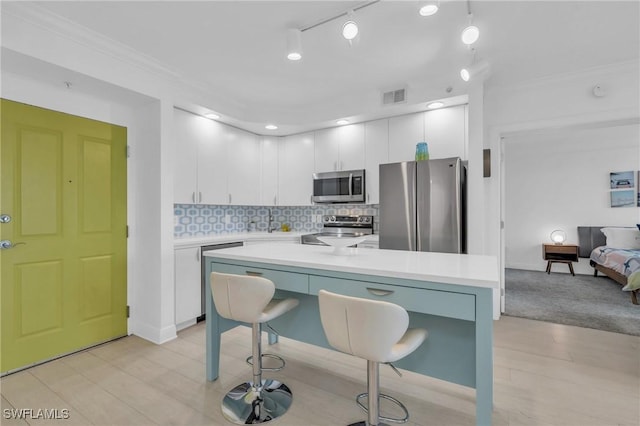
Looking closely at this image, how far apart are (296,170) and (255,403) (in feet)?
9.99

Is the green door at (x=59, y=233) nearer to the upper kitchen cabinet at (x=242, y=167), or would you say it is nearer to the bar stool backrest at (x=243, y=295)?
the upper kitchen cabinet at (x=242, y=167)

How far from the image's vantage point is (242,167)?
401cm

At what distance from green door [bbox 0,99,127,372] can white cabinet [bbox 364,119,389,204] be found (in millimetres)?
2640

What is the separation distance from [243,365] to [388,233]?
1897 millimetres

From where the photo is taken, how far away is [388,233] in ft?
10.7

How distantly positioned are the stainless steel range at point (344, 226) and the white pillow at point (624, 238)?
15.9 feet

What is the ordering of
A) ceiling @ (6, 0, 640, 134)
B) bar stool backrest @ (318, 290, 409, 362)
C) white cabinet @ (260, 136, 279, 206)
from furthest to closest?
white cabinet @ (260, 136, 279, 206)
ceiling @ (6, 0, 640, 134)
bar stool backrest @ (318, 290, 409, 362)

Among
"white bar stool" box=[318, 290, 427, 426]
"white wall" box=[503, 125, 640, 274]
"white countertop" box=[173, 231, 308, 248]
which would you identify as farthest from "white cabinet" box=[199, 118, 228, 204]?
"white wall" box=[503, 125, 640, 274]

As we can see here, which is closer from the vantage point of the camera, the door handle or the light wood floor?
the light wood floor

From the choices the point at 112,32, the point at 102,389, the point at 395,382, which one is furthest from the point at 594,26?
the point at 102,389

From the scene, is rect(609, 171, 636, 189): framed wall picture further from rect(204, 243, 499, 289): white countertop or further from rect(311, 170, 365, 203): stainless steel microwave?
rect(204, 243, 499, 289): white countertop

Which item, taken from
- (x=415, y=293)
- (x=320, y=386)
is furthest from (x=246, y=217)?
(x=415, y=293)

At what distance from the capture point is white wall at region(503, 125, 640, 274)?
564cm

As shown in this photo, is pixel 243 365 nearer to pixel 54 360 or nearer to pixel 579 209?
pixel 54 360
